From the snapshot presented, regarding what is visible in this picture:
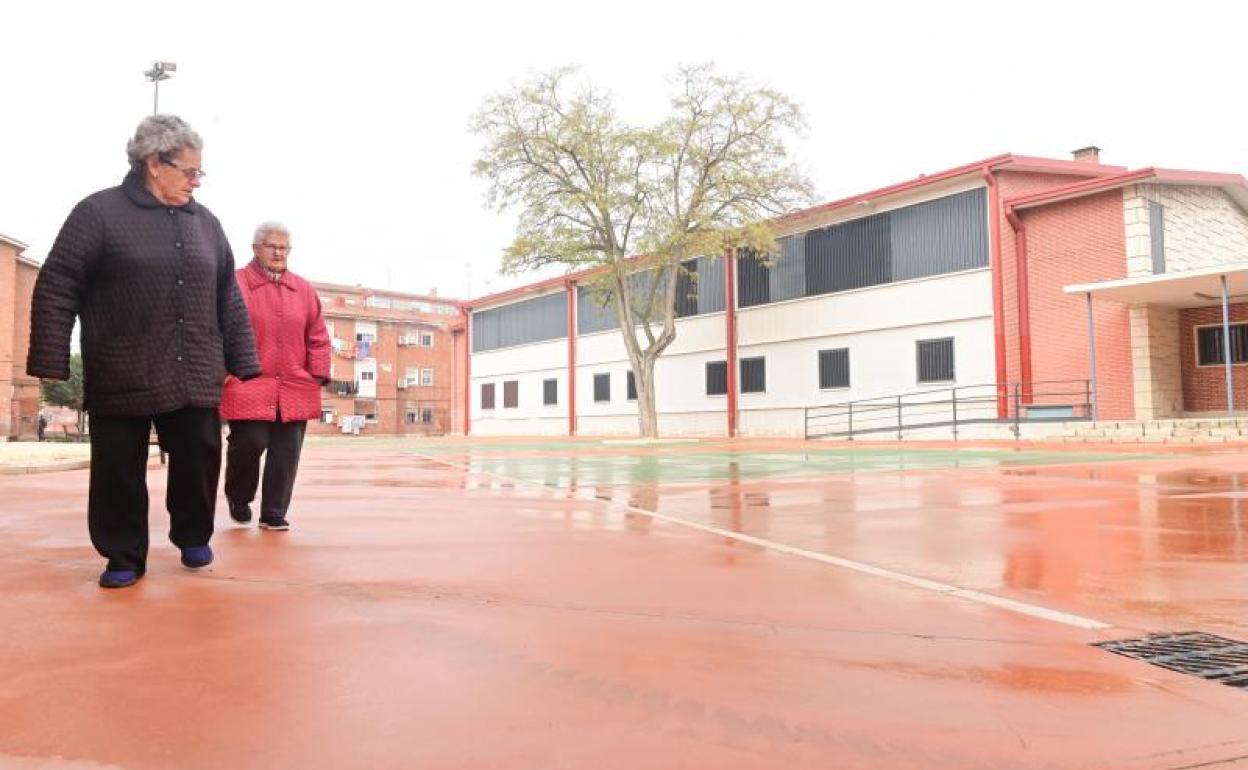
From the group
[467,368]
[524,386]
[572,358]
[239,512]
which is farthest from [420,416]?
[239,512]

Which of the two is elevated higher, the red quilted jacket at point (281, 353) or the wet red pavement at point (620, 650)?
the red quilted jacket at point (281, 353)

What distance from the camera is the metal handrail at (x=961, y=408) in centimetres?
1961

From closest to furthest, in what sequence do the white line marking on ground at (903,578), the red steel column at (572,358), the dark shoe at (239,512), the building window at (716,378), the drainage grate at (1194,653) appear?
1. the drainage grate at (1194,653)
2. the white line marking on ground at (903,578)
3. the dark shoe at (239,512)
4. the building window at (716,378)
5. the red steel column at (572,358)

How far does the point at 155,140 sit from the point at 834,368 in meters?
23.0

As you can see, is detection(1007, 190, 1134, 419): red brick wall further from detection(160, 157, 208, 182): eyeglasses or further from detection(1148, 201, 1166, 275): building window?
detection(160, 157, 208, 182): eyeglasses

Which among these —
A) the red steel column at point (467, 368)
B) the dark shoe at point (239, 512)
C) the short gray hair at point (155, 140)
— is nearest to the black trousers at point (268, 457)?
the dark shoe at point (239, 512)

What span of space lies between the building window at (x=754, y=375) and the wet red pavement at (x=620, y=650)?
22207 mm

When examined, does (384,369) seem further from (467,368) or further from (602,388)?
(602,388)

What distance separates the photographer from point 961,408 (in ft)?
69.8

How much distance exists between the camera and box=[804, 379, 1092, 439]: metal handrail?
64.3 ft

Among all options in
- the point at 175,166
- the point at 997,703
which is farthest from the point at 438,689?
the point at 175,166

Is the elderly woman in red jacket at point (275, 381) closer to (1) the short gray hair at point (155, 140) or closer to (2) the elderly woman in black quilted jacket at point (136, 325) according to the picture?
(2) the elderly woman in black quilted jacket at point (136, 325)

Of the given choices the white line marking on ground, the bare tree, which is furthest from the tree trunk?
the white line marking on ground

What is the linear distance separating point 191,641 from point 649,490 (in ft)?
17.7
